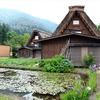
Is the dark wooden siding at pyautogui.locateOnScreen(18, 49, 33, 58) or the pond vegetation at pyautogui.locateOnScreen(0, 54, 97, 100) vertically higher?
the dark wooden siding at pyautogui.locateOnScreen(18, 49, 33, 58)

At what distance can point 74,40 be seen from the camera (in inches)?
582

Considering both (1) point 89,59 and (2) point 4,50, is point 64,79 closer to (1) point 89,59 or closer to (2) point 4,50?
(1) point 89,59

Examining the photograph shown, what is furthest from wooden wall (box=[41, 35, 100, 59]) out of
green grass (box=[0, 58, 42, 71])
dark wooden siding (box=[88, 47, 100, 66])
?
green grass (box=[0, 58, 42, 71])

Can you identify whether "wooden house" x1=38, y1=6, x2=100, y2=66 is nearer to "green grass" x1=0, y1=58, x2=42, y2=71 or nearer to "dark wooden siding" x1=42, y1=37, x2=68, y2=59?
"dark wooden siding" x1=42, y1=37, x2=68, y2=59

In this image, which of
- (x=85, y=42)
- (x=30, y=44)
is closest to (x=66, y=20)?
(x=85, y=42)

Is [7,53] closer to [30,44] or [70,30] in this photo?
[30,44]

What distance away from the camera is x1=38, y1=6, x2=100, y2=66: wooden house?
45.1ft

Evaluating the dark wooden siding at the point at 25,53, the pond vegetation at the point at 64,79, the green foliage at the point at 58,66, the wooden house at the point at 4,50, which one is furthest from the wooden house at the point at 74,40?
the wooden house at the point at 4,50

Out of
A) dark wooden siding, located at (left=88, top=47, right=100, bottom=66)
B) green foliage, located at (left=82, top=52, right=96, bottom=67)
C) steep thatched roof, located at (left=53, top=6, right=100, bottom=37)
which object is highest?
steep thatched roof, located at (left=53, top=6, right=100, bottom=37)

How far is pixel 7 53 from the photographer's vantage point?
39344 millimetres

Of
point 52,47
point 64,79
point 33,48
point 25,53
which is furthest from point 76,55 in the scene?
point 25,53

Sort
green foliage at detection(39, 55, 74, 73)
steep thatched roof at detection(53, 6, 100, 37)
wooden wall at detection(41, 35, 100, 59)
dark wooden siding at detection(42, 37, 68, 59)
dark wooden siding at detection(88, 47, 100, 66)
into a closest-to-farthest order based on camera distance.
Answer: green foliage at detection(39, 55, 74, 73) → dark wooden siding at detection(88, 47, 100, 66) → wooden wall at detection(41, 35, 100, 59) → dark wooden siding at detection(42, 37, 68, 59) → steep thatched roof at detection(53, 6, 100, 37)

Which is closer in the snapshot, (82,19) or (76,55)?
(76,55)

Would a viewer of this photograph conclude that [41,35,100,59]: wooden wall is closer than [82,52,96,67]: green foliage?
No
